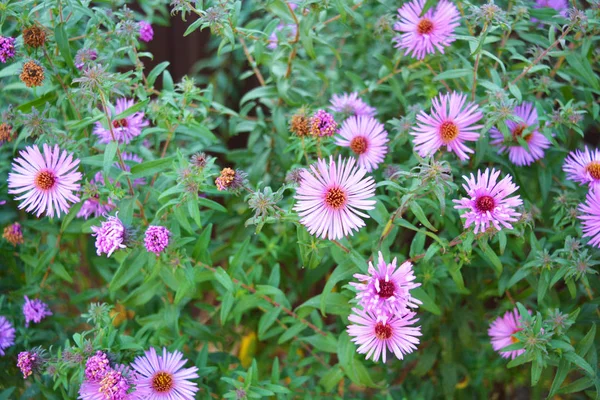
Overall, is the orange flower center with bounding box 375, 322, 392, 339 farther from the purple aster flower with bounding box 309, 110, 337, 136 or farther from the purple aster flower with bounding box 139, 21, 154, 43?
the purple aster flower with bounding box 139, 21, 154, 43

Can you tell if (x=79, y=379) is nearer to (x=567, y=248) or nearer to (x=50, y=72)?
(x=50, y=72)

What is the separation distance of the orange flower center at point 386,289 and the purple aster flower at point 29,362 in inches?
32.8

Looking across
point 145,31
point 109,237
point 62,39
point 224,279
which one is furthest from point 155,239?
point 145,31

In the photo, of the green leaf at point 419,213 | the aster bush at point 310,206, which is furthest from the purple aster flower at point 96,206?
the green leaf at point 419,213

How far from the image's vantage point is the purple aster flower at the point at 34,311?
169cm

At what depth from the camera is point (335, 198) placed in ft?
4.45

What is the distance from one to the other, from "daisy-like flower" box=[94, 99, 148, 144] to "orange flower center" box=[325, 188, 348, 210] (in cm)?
61

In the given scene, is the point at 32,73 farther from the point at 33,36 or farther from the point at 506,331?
the point at 506,331

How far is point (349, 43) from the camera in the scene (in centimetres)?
256

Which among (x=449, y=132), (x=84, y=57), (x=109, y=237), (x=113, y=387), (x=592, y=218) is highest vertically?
(x=84, y=57)

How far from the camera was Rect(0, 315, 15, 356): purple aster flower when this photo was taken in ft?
5.36

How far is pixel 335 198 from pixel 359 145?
0.32 metres

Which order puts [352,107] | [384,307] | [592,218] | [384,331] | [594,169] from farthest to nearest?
[352,107] → [594,169] → [592,218] → [384,331] → [384,307]

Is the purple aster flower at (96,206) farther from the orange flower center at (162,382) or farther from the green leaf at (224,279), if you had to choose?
the orange flower center at (162,382)
